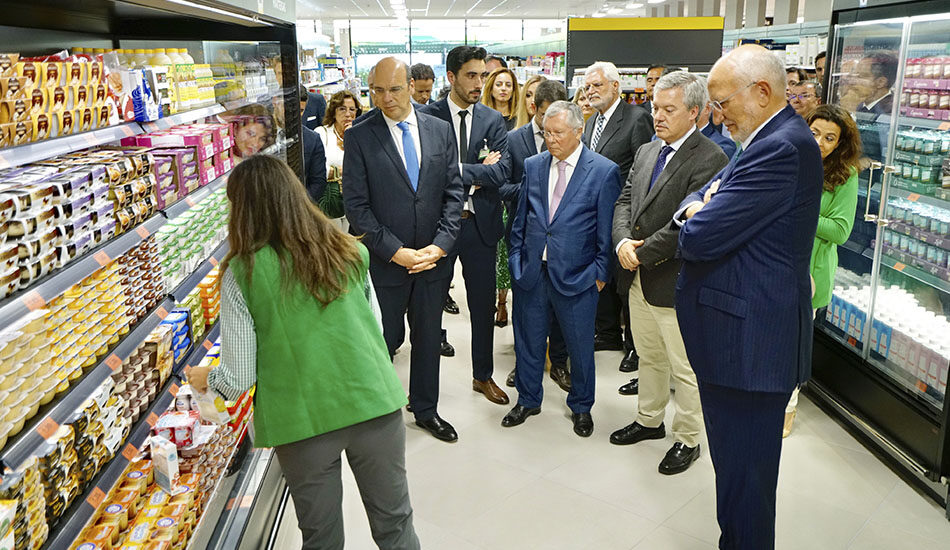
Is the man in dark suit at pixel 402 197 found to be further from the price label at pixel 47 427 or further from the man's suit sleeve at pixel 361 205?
the price label at pixel 47 427

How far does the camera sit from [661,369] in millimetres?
3703

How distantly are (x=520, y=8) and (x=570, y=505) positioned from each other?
20.9 m

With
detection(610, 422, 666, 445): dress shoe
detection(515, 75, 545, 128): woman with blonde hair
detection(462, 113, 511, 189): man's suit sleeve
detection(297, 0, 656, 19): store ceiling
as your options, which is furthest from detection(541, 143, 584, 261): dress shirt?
detection(297, 0, 656, 19): store ceiling

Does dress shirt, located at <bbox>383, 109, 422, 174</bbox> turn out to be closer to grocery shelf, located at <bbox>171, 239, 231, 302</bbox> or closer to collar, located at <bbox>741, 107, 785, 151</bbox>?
grocery shelf, located at <bbox>171, 239, 231, 302</bbox>

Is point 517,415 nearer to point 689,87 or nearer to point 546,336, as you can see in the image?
point 546,336

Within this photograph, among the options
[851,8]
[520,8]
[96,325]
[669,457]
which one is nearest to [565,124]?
[669,457]

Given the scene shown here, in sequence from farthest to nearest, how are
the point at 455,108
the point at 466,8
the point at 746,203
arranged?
the point at 466,8 < the point at 455,108 < the point at 746,203

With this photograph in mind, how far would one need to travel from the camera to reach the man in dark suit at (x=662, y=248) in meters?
3.28

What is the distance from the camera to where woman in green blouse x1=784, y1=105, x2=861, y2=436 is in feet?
12.0

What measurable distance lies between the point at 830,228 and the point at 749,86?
1.66 meters

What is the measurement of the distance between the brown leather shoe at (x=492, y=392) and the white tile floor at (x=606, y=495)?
0.11 meters

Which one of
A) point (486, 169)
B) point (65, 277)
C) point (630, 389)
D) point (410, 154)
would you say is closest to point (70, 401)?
point (65, 277)

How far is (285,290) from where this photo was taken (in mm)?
2002

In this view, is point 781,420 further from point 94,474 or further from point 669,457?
point 94,474
